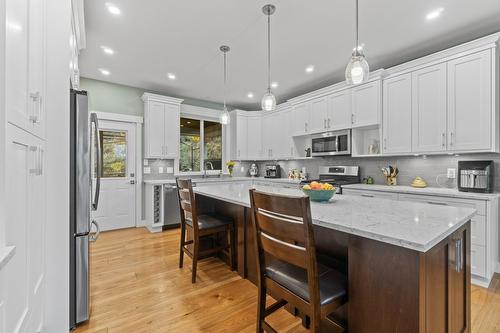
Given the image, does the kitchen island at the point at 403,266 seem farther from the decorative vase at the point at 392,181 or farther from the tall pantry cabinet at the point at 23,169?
the decorative vase at the point at 392,181

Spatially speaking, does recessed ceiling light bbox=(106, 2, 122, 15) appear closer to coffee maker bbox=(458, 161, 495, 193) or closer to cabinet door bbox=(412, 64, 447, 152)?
cabinet door bbox=(412, 64, 447, 152)

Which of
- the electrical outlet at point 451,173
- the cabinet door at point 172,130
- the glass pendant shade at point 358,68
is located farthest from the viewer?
the cabinet door at point 172,130

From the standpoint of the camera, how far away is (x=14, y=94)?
822mm

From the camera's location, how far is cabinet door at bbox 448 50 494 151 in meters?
2.60

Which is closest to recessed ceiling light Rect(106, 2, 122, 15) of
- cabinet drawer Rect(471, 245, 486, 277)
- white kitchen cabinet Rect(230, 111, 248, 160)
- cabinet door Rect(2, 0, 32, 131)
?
cabinet door Rect(2, 0, 32, 131)

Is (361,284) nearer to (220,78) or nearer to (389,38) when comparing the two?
(389,38)

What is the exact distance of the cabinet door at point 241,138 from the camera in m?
5.77

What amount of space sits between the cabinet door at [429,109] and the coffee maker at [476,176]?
0.32 metres

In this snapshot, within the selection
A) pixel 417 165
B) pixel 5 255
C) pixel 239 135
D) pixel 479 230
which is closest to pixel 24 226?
pixel 5 255

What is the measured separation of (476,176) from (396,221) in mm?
2205

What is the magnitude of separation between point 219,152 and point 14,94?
517 cm

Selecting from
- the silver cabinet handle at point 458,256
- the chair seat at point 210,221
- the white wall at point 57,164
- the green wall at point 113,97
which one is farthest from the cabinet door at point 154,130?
the silver cabinet handle at point 458,256

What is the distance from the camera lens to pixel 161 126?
15.6ft

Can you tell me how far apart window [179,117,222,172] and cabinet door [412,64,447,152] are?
4.11 metres
